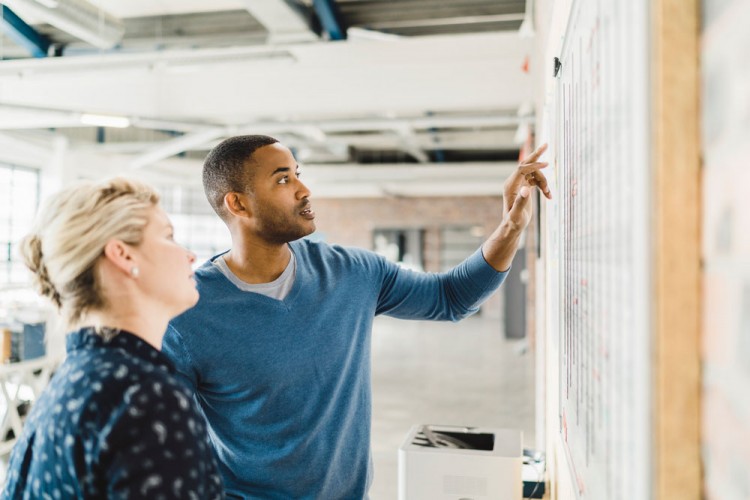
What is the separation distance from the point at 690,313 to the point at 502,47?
5.12 m

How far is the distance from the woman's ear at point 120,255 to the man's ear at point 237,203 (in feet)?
2.29

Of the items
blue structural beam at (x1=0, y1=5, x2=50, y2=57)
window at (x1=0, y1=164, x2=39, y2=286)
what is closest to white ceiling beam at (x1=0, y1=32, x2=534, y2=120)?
blue structural beam at (x1=0, y1=5, x2=50, y2=57)

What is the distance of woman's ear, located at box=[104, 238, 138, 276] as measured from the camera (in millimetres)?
967

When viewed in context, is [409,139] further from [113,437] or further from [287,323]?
[113,437]

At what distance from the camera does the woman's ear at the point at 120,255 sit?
3.17 ft

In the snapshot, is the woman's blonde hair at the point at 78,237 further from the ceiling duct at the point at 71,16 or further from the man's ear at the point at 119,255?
the ceiling duct at the point at 71,16

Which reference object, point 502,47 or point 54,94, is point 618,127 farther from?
point 54,94

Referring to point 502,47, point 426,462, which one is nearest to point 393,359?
point 502,47

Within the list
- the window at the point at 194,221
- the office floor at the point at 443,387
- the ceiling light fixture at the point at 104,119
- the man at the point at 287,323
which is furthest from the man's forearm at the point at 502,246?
the window at the point at 194,221

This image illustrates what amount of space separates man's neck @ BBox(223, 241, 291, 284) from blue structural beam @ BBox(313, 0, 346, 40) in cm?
314

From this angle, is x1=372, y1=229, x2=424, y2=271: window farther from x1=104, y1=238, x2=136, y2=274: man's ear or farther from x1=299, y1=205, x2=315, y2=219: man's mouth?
x1=104, y1=238, x2=136, y2=274: man's ear

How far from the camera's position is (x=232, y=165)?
1703 mm

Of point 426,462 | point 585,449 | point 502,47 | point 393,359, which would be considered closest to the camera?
point 585,449

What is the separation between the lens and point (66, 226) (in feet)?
3.13
